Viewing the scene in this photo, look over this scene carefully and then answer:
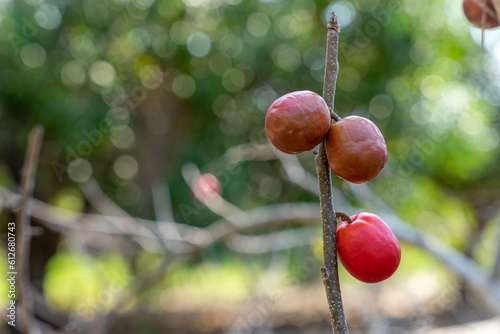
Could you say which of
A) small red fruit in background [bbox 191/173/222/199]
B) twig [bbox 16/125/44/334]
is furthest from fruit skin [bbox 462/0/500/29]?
small red fruit in background [bbox 191/173/222/199]

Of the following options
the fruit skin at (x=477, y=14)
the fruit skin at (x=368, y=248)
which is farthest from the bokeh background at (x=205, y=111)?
the fruit skin at (x=368, y=248)

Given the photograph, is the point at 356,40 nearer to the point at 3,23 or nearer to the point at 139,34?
the point at 139,34

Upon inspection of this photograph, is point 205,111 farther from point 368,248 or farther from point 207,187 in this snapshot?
point 368,248

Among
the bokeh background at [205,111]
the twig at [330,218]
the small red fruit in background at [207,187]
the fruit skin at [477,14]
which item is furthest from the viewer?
the bokeh background at [205,111]

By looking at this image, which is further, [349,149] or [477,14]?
[477,14]

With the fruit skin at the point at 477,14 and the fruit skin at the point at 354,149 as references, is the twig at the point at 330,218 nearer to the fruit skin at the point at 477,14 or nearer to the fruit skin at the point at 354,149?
the fruit skin at the point at 354,149

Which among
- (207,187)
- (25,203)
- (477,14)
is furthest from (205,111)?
(477,14)
